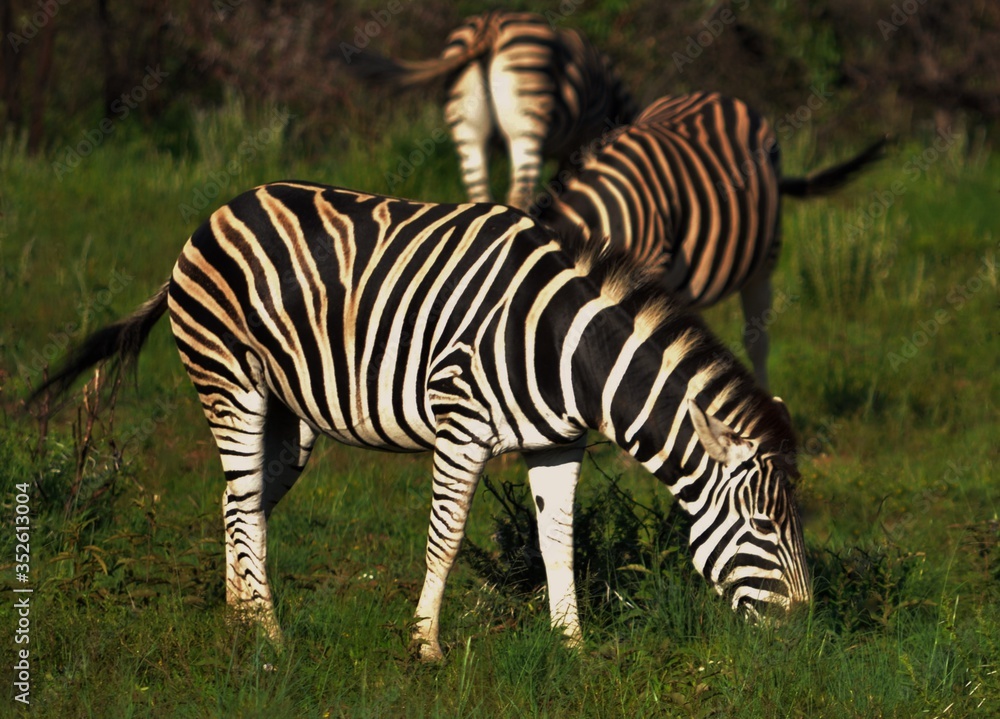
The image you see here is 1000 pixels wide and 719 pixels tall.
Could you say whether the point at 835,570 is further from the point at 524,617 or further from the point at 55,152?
the point at 55,152

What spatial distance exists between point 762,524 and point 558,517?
2.63 feet

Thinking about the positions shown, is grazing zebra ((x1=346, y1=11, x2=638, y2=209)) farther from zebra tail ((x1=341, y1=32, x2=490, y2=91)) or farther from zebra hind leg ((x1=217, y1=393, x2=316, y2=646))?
zebra hind leg ((x1=217, y1=393, x2=316, y2=646))

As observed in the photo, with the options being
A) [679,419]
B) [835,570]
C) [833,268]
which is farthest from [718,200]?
[679,419]

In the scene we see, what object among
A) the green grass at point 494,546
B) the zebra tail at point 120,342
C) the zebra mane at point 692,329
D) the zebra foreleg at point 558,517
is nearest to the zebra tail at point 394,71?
the green grass at point 494,546

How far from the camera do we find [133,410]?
7297mm

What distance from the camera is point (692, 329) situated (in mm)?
4301

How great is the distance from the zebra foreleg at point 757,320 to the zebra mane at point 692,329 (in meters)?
3.39

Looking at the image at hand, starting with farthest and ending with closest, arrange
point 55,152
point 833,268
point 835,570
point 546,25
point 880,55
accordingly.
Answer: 1. point 880,55
2. point 55,152
3. point 546,25
4. point 833,268
5. point 835,570

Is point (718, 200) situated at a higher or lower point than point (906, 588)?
higher

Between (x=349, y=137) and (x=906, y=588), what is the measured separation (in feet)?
25.4

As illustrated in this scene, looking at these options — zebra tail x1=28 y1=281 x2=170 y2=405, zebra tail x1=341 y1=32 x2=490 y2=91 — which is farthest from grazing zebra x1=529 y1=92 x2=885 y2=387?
zebra tail x1=341 y1=32 x2=490 y2=91

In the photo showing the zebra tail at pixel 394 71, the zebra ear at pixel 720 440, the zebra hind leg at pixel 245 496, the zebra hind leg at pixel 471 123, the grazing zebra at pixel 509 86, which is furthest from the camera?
the zebra hind leg at pixel 471 123

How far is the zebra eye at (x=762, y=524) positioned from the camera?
4109mm

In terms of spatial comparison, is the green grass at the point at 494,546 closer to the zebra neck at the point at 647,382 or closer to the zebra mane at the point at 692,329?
the zebra mane at the point at 692,329
